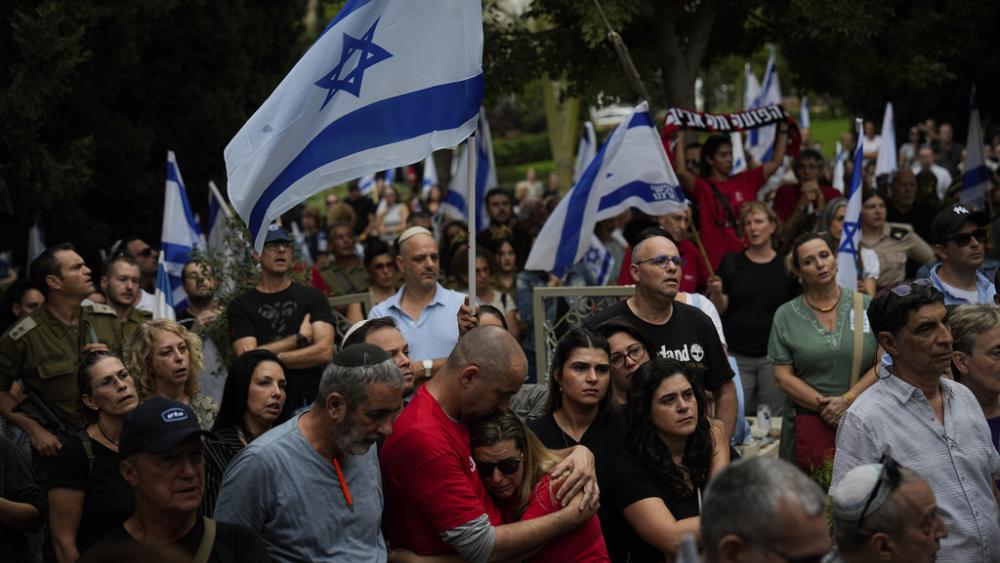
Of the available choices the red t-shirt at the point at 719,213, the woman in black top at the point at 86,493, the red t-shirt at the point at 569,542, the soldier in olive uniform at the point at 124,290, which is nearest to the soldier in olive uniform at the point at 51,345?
the soldier in olive uniform at the point at 124,290

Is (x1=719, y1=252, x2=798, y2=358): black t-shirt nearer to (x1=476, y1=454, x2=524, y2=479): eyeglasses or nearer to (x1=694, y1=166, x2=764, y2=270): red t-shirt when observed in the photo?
(x1=694, y1=166, x2=764, y2=270): red t-shirt

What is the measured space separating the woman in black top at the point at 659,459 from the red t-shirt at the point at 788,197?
733 cm

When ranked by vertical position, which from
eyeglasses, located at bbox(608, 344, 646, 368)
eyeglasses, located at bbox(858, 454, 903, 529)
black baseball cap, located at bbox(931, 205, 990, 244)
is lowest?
eyeglasses, located at bbox(858, 454, 903, 529)

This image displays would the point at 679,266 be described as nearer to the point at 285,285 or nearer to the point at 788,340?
the point at 788,340

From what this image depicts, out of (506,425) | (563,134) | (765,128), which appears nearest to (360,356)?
(506,425)

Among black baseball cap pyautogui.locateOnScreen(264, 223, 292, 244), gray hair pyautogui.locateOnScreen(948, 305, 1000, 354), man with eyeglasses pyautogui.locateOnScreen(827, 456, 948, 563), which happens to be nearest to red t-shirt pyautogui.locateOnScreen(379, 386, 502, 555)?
man with eyeglasses pyautogui.locateOnScreen(827, 456, 948, 563)

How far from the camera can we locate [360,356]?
16.8ft

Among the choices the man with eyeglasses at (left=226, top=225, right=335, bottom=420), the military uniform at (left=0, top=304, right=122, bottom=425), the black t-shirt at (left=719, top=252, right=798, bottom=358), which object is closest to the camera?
the military uniform at (left=0, top=304, right=122, bottom=425)

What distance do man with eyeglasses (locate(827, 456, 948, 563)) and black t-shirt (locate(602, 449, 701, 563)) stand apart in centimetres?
140

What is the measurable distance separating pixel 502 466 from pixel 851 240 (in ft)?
19.0

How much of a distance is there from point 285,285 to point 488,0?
316 inches

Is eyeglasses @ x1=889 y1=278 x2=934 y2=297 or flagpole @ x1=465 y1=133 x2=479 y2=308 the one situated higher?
flagpole @ x1=465 y1=133 x2=479 y2=308

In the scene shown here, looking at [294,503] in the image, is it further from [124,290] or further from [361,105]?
[124,290]

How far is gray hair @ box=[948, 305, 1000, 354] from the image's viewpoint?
6.11 m
